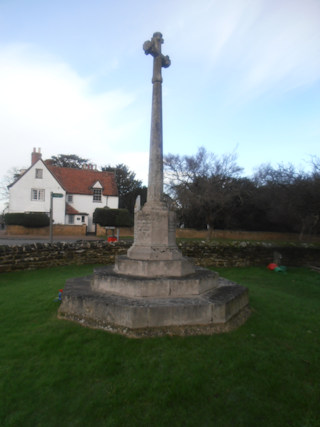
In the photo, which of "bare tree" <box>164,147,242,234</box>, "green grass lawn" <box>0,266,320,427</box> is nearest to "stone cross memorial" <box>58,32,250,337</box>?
"green grass lawn" <box>0,266,320,427</box>

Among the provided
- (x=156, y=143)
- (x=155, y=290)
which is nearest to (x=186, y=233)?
(x=156, y=143)

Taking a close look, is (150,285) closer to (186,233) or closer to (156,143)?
(156,143)

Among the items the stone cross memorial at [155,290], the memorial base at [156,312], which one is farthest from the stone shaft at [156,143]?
the memorial base at [156,312]

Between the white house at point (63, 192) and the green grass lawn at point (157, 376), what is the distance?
28.0 metres

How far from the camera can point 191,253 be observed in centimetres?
1123

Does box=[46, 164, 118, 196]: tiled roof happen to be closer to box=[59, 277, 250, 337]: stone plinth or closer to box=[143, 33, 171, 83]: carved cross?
box=[143, 33, 171, 83]: carved cross

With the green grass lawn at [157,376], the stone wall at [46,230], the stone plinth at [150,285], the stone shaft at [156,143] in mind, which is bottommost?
the green grass lawn at [157,376]

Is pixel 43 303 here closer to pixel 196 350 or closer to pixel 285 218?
pixel 196 350

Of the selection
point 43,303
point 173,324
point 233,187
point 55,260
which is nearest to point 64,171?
point 233,187

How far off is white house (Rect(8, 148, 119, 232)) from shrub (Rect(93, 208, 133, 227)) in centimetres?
285

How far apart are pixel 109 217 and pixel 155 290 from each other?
1032 inches

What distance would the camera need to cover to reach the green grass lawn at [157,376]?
7.95ft

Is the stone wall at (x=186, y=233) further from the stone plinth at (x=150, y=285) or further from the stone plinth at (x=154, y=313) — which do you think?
the stone plinth at (x=154, y=313)

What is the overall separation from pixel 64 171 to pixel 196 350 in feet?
112
